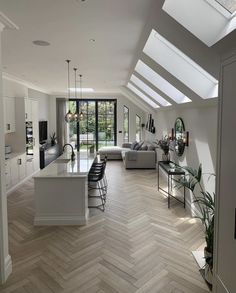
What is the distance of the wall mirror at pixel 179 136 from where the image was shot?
529 centimetres

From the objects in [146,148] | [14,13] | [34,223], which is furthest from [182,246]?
[146,148]

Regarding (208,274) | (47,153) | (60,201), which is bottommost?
(208,274)

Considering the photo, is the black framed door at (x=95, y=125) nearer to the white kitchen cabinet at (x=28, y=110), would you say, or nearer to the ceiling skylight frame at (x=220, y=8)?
the white kitchen cabinet at (x=28, y=110)

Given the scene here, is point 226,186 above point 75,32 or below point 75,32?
below

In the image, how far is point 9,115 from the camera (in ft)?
20.6

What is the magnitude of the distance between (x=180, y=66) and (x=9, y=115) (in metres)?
4.37

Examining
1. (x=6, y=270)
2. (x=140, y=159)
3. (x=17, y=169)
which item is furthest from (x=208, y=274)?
(x=140, y=159)

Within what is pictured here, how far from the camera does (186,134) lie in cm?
505

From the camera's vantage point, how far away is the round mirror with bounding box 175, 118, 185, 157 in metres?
5.32

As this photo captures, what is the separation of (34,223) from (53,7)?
3.18 meters

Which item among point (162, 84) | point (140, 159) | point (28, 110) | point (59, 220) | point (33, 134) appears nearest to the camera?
point (59, 220)

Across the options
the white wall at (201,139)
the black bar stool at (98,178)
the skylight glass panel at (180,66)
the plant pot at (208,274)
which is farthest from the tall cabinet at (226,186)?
the black bar stool at (98,178)

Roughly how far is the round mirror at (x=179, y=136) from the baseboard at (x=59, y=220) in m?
2.50

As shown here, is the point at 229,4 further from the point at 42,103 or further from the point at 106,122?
the point at 106,122
